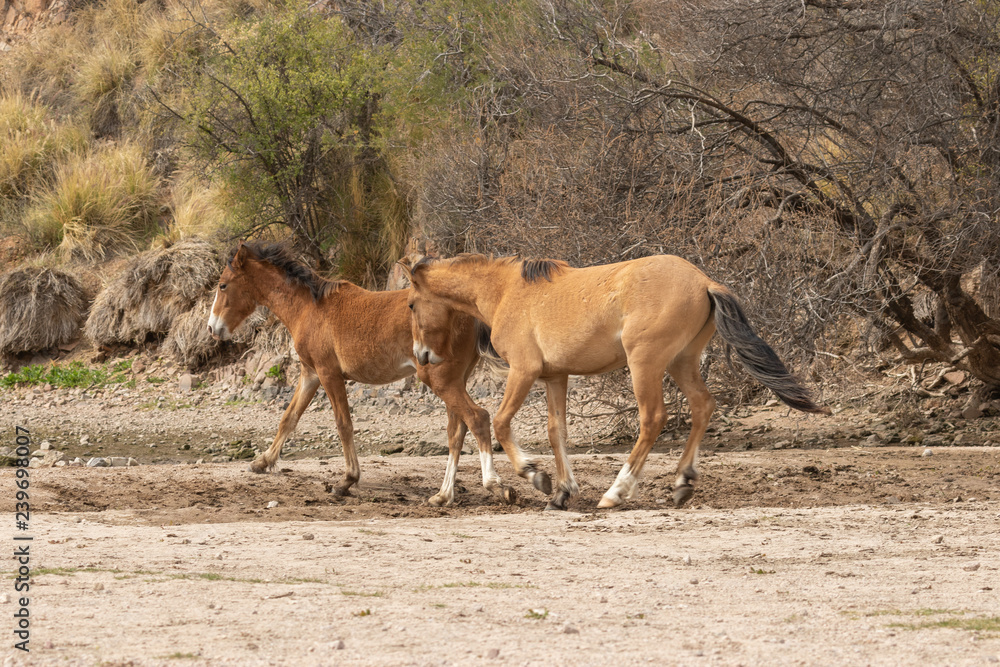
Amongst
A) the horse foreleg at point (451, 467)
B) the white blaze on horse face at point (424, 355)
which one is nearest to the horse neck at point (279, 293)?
the white blaze on horse face at point (424, 355)

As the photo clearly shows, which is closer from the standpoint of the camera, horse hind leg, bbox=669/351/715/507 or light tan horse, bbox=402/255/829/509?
light tan horse, bbox=402/255/829/509

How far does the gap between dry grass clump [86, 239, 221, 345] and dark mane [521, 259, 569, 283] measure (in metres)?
11.5

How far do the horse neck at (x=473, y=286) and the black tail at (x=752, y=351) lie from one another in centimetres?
176

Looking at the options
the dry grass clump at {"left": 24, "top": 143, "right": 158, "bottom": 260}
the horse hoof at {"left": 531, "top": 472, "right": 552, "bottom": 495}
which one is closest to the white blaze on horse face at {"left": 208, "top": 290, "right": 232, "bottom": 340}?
the horse hoof at {"left": 531, "top": 472, "right": 552, "bottom": 495}

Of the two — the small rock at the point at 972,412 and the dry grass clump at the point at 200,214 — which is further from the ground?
the dry grass clump at the point at 200,214

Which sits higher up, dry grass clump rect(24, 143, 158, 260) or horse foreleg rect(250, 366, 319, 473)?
dry grass clump rect(24, 143, 158, 260)

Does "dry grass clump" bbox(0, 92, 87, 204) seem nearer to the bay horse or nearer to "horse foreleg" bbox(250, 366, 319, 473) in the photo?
the bay horse

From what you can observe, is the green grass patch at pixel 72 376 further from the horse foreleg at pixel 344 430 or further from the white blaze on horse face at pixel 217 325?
the horse foreleg at pixel 344 430

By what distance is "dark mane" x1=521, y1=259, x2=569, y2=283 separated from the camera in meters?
8.04

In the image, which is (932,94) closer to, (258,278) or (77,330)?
(258,278)

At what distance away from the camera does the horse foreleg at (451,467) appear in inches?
331

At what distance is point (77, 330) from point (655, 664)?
59.8 ft

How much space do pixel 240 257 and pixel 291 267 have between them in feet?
1.79

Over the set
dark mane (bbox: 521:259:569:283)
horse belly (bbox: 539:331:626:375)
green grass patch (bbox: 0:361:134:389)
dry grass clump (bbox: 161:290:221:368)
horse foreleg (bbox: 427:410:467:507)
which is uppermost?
dark mane (bbox: 521:259:569:283)
